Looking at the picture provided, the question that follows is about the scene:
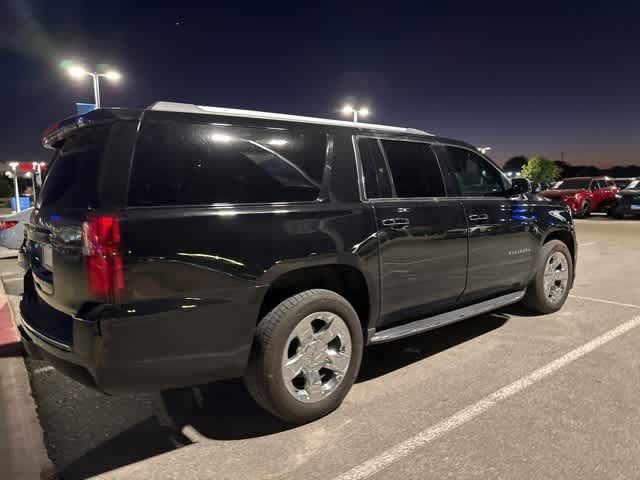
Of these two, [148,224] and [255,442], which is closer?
[148,224]

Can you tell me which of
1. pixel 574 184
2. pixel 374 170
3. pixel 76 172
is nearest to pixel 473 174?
pixel 374 170

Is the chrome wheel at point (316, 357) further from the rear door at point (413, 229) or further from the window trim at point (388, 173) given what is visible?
the window trim at point (388, 173)

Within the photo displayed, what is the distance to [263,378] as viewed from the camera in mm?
2688

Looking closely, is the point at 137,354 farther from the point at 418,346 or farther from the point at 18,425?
the point at 418,346

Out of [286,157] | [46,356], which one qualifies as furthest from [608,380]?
[46,356]

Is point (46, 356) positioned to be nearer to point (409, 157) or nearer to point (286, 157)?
point (286, 157)

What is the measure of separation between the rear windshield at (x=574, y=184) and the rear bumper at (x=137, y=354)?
833 inches

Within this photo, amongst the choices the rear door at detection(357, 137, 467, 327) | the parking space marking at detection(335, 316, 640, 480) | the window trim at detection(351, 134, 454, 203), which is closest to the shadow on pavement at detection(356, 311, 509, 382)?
the rear door at detection(357, 137, 467, 327)

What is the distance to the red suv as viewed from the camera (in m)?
19.8

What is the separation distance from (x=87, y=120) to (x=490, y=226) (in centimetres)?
321

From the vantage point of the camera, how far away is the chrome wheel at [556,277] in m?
5.04

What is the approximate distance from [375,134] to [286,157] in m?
0.89

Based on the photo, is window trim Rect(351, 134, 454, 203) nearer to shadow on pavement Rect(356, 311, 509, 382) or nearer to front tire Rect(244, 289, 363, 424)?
front tire Rect(244, 289, 363, 424)

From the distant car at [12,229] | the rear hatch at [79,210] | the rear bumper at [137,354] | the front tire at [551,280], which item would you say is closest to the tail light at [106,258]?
the rear hatch at [79,210]
